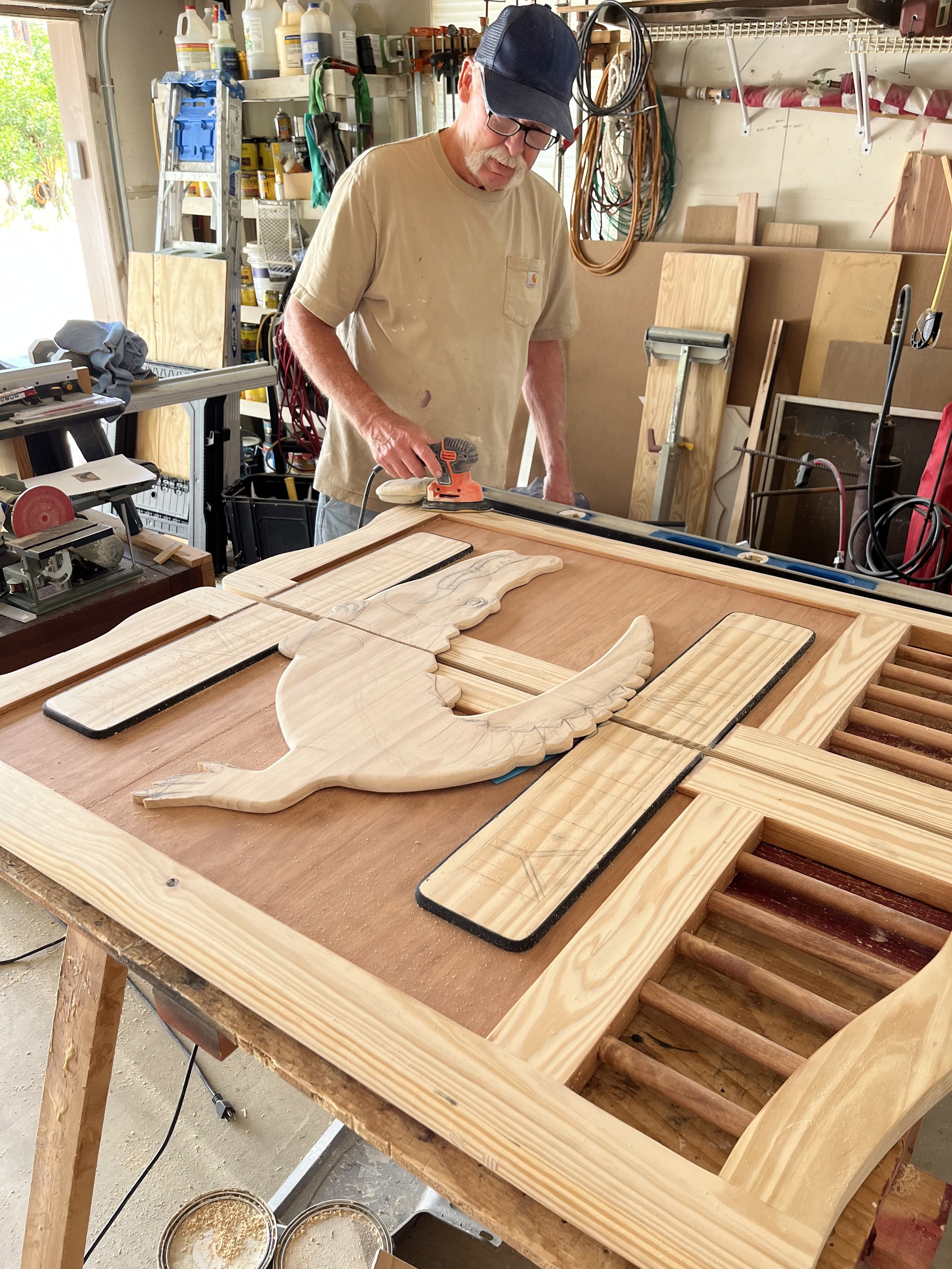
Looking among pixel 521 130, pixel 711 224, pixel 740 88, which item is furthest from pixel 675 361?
pixel 521 130

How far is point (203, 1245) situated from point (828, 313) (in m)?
3.59

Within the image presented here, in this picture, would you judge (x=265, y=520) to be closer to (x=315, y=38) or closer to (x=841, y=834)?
(x=315, y=38)

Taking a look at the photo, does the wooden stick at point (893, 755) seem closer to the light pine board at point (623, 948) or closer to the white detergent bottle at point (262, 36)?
the light pine board at point (623, 948)

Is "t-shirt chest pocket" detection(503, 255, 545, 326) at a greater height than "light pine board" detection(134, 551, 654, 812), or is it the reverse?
"t-shirt chest pocket" detection(503, 255, 545, 326)

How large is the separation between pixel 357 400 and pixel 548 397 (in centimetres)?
85

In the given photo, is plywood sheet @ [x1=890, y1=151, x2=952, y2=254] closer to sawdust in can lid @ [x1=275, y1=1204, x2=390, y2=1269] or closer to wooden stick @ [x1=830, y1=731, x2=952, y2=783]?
wooden stick @ [x1=830, y1=731, x2=952, y2=783]

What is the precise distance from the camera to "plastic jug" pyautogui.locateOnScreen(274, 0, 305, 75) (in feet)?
13.5

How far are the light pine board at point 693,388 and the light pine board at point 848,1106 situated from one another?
330 cm

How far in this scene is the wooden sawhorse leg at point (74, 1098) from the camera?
1.04m

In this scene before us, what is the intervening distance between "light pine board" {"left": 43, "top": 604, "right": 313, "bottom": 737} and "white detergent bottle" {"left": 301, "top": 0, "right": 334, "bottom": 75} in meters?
3.68

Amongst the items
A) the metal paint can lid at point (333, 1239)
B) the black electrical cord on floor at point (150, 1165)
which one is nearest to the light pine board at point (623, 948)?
the metal paint can lid at point (333, 1239)

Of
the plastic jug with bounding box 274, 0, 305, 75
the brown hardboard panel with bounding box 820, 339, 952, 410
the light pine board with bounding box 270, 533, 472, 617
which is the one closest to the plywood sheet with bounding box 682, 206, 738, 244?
the brown hardboard panel with bounding box 820, 339, 952, 410

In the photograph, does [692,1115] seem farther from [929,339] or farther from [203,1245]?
[929,339]

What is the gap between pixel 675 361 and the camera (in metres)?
3.84
